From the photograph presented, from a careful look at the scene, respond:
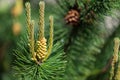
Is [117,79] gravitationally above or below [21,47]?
below

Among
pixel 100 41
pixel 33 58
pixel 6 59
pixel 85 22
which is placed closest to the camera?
pixel 33 58

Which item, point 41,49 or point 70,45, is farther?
point 70,45

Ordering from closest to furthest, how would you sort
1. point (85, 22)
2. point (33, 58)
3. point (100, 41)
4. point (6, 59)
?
point (33, 58) < point (85, 22) < point (100, 41) < point (6, 59)

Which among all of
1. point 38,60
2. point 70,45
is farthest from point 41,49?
point 70,45

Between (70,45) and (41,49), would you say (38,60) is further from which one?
(70,45)

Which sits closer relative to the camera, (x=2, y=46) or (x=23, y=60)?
(x=23, y=60)

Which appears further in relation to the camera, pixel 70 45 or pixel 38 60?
pixel 70 45

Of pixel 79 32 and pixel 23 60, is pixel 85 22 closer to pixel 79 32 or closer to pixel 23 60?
pixel 79 32

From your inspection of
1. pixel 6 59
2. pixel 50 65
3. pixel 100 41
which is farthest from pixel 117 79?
pixel 6 59

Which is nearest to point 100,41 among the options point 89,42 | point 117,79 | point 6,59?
point 89,42
